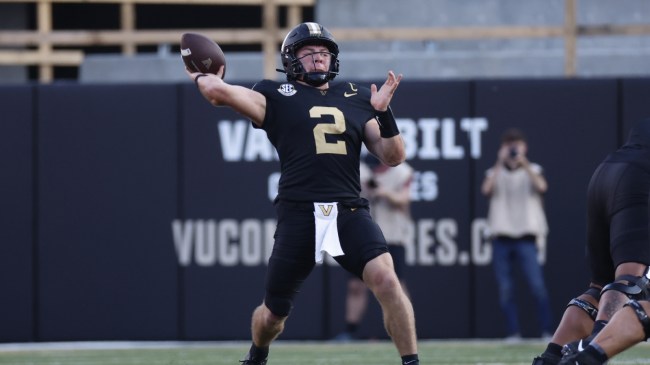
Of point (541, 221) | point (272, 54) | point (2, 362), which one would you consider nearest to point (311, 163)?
point (2, 362)

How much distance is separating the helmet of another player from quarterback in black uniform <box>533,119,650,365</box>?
1513 mm

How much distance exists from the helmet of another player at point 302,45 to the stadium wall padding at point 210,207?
4940 mm

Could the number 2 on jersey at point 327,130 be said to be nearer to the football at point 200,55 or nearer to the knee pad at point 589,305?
the football at point 200,55

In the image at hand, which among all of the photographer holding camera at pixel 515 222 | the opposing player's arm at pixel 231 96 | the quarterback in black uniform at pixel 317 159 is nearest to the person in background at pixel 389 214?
the photographer holding camera at pixel 515 222

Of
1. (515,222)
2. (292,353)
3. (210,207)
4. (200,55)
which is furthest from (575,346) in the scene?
(210,207)

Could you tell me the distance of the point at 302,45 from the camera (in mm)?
7121

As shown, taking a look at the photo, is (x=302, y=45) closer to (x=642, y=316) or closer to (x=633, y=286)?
(x=633, y=286)

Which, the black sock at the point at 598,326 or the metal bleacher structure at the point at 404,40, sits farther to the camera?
the metal bleacher structure at the point at 404,40

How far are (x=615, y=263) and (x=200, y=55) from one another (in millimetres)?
2347

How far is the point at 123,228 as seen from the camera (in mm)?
12078

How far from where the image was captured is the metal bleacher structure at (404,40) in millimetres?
13008

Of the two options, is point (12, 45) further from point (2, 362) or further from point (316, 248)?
point (316, 248)

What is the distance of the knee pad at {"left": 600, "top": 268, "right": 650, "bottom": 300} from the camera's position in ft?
20.5

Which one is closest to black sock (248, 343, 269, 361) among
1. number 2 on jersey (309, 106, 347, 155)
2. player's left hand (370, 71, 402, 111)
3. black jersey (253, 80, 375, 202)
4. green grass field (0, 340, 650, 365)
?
black jersey (253, 80, 375, 202)
